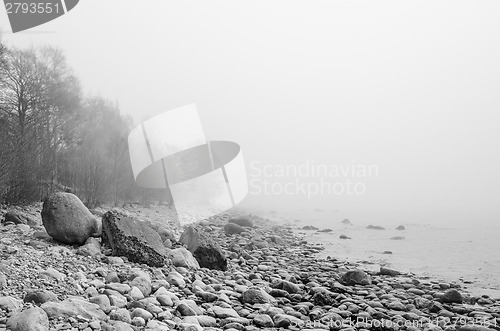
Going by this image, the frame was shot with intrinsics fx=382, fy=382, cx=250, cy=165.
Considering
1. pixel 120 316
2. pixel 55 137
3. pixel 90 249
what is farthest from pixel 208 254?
pixel 55 137

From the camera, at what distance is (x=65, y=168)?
1405 cm

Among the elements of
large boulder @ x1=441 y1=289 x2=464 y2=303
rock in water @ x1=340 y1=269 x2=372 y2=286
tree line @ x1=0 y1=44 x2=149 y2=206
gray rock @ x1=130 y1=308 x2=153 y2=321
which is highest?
tree line @ x1=0 y1=44 x2=149 y2=206

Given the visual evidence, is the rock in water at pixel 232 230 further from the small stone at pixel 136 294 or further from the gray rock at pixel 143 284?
the small stone at pixel 136 294

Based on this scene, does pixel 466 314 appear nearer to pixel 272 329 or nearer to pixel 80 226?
pixel 272 329

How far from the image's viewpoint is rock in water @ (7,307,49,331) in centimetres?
337

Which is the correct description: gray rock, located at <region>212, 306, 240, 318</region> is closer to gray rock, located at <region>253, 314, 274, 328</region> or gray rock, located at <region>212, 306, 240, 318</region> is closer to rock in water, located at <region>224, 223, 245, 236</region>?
gray rock, located at <region>253, 314, 274, 328</region>

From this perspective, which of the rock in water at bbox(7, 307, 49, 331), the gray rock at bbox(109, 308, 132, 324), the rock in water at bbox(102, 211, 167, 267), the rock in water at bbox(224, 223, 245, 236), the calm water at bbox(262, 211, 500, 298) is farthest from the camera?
the rock in water at bbox(224, 223, 245, 236)

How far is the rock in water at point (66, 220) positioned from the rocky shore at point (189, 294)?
142 millimetres

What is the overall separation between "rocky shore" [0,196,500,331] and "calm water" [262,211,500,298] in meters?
1.54

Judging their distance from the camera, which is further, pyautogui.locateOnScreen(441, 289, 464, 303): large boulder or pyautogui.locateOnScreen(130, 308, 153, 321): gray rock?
pyautogui.locateOnScreen(441, 289, 464, 303): large boulder

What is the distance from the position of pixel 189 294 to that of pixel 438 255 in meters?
10.7

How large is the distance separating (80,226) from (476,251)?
46.6ft

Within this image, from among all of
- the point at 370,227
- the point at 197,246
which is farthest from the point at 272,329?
the point at 370,227

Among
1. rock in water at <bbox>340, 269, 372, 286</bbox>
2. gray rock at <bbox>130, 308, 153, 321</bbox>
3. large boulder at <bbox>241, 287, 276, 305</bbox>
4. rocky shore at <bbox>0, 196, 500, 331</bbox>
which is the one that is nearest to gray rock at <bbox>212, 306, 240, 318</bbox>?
rocky shore at <bbox>0, 196, 500, 331</bbox>
